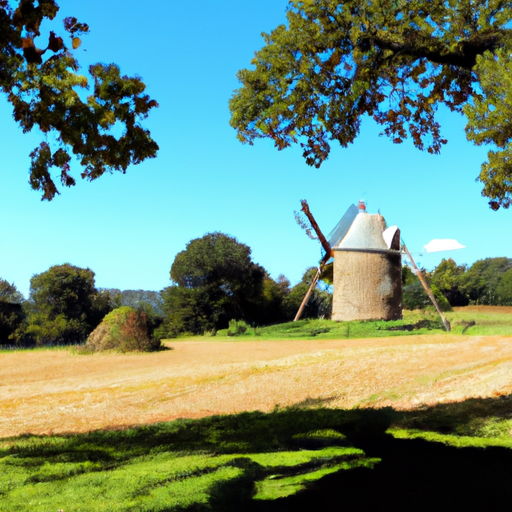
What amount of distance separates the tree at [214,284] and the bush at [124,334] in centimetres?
1770

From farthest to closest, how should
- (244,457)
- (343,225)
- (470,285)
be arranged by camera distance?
1. (470,285)
2. (343,225)
3. (244,457)

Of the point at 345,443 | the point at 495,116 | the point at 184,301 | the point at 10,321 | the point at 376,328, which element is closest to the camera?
the point at 345,443

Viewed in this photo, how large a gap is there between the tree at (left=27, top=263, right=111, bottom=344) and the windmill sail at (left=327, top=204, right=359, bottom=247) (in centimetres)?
1997

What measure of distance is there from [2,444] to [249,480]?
5.03m

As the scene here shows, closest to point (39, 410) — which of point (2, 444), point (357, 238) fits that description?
point (2, 444)

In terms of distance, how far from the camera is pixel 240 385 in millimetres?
12469

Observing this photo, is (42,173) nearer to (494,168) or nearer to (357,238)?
(494,168)

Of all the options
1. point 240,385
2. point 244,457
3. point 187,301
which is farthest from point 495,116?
point 187,301

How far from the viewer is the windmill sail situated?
107 ft

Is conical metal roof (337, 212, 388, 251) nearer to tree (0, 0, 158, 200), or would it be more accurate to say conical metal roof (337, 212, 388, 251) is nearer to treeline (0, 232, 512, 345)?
treeline (0, 232, 512, 345)

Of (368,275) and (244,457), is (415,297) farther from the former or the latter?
(244,457)

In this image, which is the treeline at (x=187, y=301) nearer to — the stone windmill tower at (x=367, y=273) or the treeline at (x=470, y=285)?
the stone windmill tower at (x=367, y=273)

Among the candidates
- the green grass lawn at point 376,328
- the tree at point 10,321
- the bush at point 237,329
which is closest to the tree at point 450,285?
the green grass lawn at point 376,328

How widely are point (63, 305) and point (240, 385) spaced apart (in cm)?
3144
